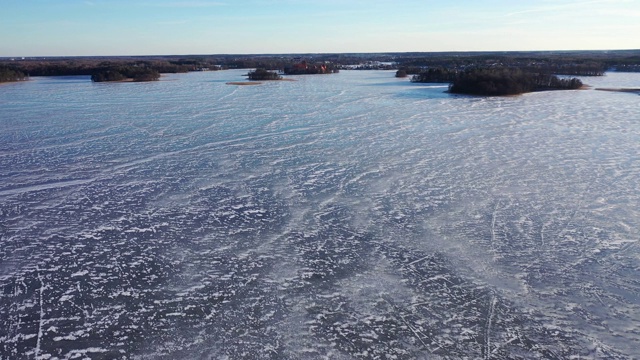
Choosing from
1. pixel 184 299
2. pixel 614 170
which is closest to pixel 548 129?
pixel 614 170

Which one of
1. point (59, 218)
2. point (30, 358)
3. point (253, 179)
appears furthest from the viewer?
point (253, 179)

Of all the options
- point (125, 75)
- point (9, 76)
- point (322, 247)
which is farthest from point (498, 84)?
point (9, 76)

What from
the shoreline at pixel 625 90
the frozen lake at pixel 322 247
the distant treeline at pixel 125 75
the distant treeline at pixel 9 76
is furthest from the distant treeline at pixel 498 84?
the distant treeline at pixel 9 76

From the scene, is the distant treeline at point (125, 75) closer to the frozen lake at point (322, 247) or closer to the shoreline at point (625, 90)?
the frozen lake at point (322, 247)

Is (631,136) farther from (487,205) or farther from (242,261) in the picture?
(242,261)

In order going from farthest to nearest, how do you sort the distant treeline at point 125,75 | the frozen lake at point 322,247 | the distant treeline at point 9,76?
1. the distant treeline at point 125,75
2. the distant treeline at point 9,76
3. the frozen lake at point 322,247

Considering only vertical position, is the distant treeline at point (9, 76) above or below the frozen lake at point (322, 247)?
above
